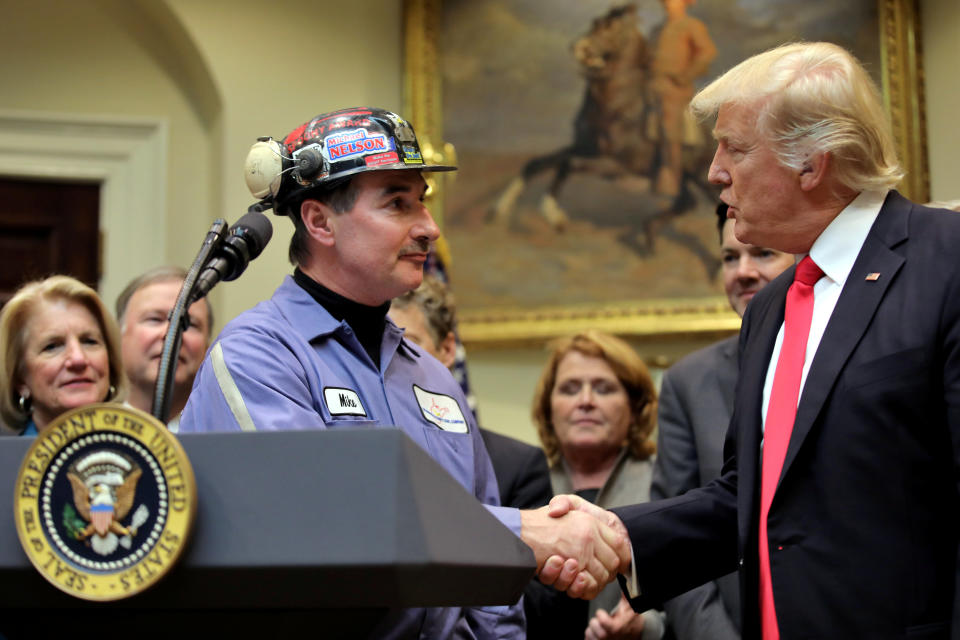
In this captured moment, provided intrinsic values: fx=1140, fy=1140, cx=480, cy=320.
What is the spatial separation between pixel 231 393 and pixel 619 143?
4686mm

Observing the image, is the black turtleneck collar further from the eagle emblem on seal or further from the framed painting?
the framed painting

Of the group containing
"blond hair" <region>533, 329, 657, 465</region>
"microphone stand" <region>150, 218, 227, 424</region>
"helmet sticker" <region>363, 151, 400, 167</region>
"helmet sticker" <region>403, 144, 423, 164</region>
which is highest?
"helmet sticker" <region>403, 144, 423, 164</region>

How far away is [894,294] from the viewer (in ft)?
7.46

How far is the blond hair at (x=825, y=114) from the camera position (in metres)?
2.46

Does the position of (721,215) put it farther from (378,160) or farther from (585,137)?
(585,137)

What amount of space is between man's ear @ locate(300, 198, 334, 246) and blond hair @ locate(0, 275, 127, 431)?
1379 millimetres

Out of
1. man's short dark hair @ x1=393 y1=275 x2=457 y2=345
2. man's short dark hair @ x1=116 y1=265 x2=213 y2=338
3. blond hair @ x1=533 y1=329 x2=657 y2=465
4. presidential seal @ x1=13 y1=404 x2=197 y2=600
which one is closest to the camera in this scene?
presidential seal @ x1=13 y1=404 x2=197 y2=600

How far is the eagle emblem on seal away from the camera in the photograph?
148 centimetres

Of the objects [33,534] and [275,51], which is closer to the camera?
[33,534]

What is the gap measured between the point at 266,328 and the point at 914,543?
4.53 ft

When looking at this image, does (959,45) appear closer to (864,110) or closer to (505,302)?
(505,302)

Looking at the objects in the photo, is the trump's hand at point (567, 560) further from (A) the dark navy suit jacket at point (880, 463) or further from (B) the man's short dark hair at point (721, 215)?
(B) the man's short dark hair at point (721, 215)

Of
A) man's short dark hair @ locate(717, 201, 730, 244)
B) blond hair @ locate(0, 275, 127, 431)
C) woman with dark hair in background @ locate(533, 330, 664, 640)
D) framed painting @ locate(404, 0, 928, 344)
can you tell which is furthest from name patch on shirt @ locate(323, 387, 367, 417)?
framed painting @ locate(404, 0, 928, 344)

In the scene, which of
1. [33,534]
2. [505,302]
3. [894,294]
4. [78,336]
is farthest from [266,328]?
[505,302]
